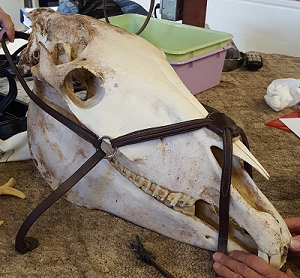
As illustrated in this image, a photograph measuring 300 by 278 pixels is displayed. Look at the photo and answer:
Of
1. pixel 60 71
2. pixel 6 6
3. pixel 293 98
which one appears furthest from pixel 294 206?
pixel 6 6

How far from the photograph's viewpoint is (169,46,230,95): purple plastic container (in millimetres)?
1446

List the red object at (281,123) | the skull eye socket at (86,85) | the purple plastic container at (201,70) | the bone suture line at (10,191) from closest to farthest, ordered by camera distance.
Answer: the skull eye socket at (86,85), the bone suture line at (10,191), the red object at (281,123), the purple plastic container at (201,70)

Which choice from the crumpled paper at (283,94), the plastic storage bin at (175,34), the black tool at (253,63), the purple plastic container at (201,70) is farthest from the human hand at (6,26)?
the black tool at (253,63)

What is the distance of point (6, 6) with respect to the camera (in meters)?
3.08

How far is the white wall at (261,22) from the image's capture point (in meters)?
2.56

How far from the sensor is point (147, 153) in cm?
65

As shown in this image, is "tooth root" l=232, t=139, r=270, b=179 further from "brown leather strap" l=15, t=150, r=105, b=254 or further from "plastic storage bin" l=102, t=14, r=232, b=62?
"plastic storage bin" l=102, t=14, r=232, b=62

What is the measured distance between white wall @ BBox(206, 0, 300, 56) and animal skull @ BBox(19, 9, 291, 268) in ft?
7.16

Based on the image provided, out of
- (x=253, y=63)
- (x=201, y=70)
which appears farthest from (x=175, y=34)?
(x=253, y=63)

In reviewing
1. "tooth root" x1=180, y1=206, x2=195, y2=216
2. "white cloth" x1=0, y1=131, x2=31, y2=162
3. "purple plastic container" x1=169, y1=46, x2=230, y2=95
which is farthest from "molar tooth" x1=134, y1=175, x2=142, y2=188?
"purple plastic container" x1=169, y1=46, x2=230, y2=95

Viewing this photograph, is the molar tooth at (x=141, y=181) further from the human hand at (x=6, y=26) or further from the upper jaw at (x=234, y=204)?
the human hand at (x=6, y=26)

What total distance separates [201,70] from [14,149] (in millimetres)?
929

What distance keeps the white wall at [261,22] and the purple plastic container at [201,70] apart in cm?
126

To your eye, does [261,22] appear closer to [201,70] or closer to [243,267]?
[201,70]
